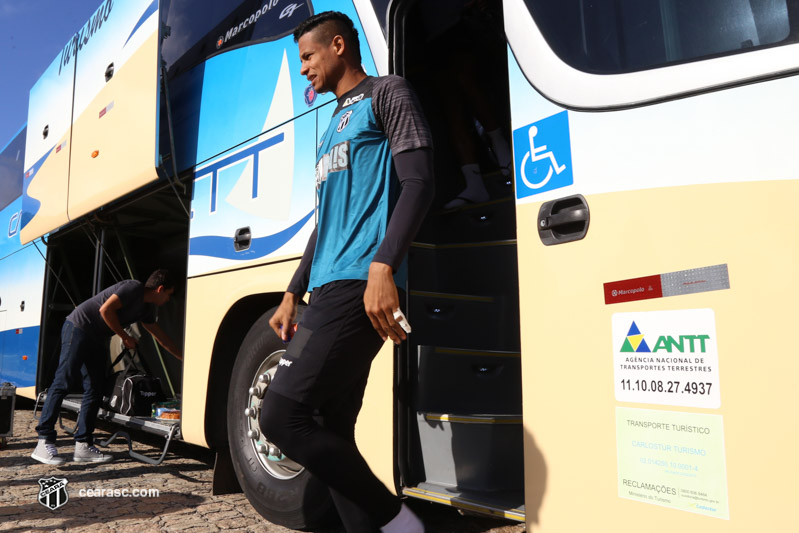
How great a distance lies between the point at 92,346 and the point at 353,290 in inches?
147

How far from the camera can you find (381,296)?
1.69 m

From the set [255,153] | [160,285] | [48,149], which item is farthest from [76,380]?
[255,153]

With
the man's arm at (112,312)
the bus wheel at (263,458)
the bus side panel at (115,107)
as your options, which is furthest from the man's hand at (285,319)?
the man's arm at (112,312)

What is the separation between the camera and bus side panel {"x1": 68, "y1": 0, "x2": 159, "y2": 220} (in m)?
3.91

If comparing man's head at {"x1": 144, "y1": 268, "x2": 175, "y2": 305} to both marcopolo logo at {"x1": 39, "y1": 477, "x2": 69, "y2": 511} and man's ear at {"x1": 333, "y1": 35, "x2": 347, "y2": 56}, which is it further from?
man's ear at {"x1": 333, "y1": 35, "x2": 347, "y2": 56}

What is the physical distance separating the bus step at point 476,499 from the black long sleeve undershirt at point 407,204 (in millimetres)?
840

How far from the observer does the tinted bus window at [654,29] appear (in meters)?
1.54

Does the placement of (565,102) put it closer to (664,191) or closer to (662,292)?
(664,191)

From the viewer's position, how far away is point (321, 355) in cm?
178

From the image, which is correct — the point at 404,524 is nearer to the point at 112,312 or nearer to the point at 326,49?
the point at 326,49

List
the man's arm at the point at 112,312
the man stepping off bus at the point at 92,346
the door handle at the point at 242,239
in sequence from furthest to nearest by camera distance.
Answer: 1. the man's arm at the point at 112,312
2. the man stepping off bus at the point at 92,346
3. the door handle at the point at 242,239

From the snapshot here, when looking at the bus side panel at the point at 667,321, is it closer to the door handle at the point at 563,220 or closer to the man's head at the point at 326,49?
the door handle at the point at 563,220

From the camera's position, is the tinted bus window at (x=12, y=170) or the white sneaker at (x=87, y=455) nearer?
the white sneaker at (x=87, y=455)

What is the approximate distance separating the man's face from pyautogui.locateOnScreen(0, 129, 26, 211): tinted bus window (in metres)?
6.29
